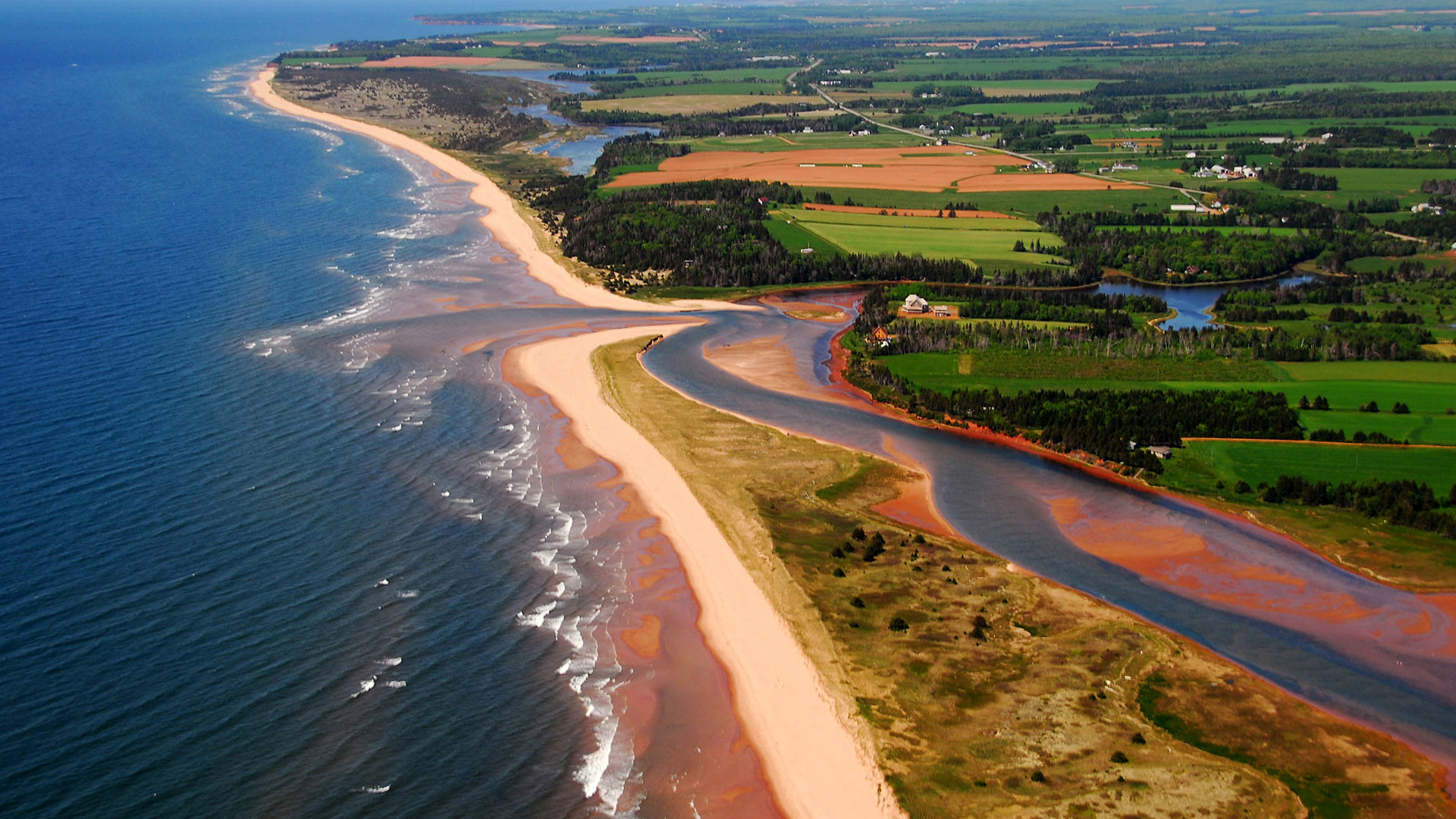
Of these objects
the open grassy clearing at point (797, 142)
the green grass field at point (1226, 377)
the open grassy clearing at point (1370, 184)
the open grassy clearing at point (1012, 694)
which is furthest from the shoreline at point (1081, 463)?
the open grassy clearing at point (797, 142)

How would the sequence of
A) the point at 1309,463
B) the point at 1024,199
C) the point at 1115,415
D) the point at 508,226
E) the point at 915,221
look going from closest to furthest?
the point at 1309,463, the point at 1115,415, the point at 508,226, the point at 915,221, the point at 1024,199

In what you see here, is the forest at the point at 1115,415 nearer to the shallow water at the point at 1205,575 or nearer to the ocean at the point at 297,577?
the shallow water at the point at 1205,575

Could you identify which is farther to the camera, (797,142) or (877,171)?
(797,142)

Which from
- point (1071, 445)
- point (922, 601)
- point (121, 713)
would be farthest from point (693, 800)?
point (1071, 445)

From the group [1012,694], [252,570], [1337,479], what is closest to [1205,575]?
[1337,479]

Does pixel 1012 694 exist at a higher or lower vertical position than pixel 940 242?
lower

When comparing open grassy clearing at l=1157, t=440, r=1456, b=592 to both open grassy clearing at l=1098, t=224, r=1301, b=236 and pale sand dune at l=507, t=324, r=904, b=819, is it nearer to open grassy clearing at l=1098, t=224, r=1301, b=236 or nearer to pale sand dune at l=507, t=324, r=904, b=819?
pale sand dune at l=507, t=324, r=904, b=819

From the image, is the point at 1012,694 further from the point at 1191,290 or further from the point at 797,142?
the point at 797,142
